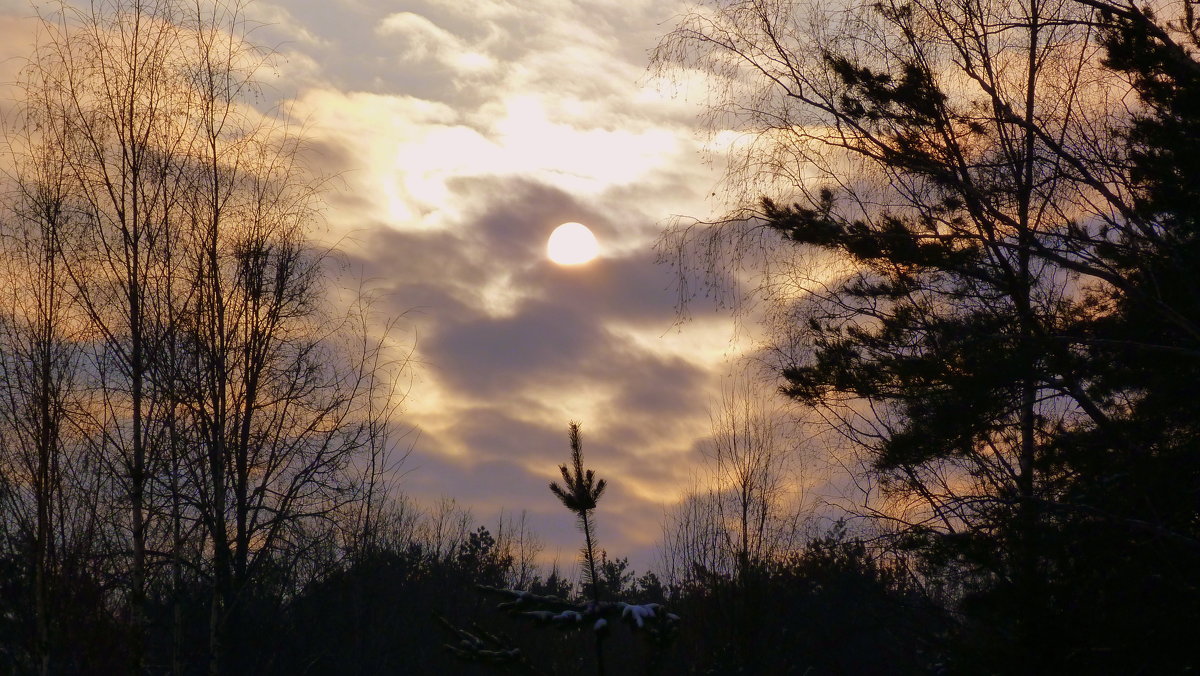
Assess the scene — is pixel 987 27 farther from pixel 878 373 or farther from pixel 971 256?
pixel 878 373

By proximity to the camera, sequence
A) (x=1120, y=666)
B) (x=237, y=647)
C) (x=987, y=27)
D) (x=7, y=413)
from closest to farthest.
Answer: (x=1120, y=666), (x=987, y=27), (x=7, y=413), (x=237, y=647)

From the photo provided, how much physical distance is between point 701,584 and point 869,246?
43.6 ft

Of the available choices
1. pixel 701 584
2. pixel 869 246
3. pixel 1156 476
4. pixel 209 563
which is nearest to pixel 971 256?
pixel 869 246

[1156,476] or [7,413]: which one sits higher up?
[7,413]

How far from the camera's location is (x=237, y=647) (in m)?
20.1

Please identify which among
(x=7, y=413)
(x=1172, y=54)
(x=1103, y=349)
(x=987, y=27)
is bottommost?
(x=1103, y=349)

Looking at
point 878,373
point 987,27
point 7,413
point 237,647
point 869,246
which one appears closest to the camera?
point 987,27

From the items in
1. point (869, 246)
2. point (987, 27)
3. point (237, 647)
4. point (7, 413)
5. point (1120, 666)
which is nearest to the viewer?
point (1120, 666)

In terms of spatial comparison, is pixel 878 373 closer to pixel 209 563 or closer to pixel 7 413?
pixel 209 563

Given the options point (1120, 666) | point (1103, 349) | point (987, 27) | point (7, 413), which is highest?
point (987, 27)

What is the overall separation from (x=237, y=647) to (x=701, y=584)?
934 cm

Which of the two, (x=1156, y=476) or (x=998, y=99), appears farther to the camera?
(x=998, y=99)

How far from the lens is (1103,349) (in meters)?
8.52

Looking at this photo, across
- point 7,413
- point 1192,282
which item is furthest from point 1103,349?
point 7,413
